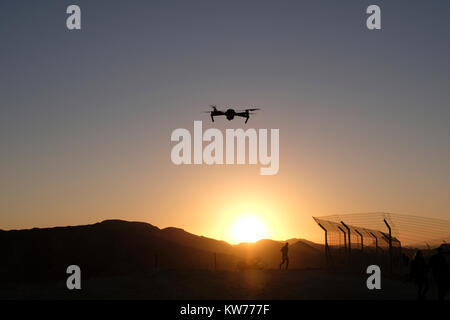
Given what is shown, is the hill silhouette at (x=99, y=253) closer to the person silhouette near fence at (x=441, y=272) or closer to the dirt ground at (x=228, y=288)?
the dirt ground at (x=228, y=288)

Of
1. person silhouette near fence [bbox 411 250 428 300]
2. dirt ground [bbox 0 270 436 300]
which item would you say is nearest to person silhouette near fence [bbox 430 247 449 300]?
person silhouette near fence [bbox 411 250 428 300]

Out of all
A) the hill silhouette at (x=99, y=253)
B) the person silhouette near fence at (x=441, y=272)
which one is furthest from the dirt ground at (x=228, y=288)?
the hill silhouette at (x=99, y=253)

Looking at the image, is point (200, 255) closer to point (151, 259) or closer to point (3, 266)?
point (151, 259)

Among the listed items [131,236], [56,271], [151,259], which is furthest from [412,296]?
[131,236]

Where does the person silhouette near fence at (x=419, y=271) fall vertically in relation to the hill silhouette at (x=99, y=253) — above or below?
above

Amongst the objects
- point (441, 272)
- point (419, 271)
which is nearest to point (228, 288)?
point (419, 271)

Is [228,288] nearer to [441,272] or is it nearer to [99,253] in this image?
[441,272]

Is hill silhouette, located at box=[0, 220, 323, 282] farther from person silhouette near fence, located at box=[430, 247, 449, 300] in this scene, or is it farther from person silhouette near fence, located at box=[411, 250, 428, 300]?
person silhouette near fence, located at box=[430, 247, 449, 300]
